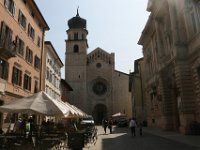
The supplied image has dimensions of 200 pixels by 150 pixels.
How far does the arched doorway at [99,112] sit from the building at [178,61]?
3405 cm

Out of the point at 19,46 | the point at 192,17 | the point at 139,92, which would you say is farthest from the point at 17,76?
the point at 139,92

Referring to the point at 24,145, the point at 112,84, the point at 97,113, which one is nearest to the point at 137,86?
the point at 112,84

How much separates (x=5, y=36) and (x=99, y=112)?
49.0 m

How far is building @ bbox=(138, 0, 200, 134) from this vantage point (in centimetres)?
1900

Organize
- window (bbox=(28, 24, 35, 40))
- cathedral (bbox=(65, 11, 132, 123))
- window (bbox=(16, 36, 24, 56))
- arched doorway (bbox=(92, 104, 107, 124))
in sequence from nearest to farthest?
window (bbox=(16, 36, 24, 56))
window (bbox=(28, 24, 35, 40))
cathedral (bbox=(65, 11, 132, 123))
arched doorway (bbox=(92, 104, 107, 124))

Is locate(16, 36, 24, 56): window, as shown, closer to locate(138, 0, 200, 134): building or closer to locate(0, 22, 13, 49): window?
locate(0, 22, 13, 49): window

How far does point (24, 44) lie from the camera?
24594 millimetres

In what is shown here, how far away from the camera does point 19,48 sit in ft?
76.5

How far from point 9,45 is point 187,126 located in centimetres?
1569

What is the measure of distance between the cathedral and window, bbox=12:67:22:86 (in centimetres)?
3983

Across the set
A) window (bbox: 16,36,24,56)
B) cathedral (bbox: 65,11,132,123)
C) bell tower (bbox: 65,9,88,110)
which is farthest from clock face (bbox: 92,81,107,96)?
window (bbox: 16,36,24,56)

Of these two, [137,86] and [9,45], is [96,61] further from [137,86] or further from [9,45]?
[9,45]

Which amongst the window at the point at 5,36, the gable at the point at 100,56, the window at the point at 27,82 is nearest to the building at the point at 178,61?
the window at the point at 5,36

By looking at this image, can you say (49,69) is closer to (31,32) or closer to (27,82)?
(31,32)
